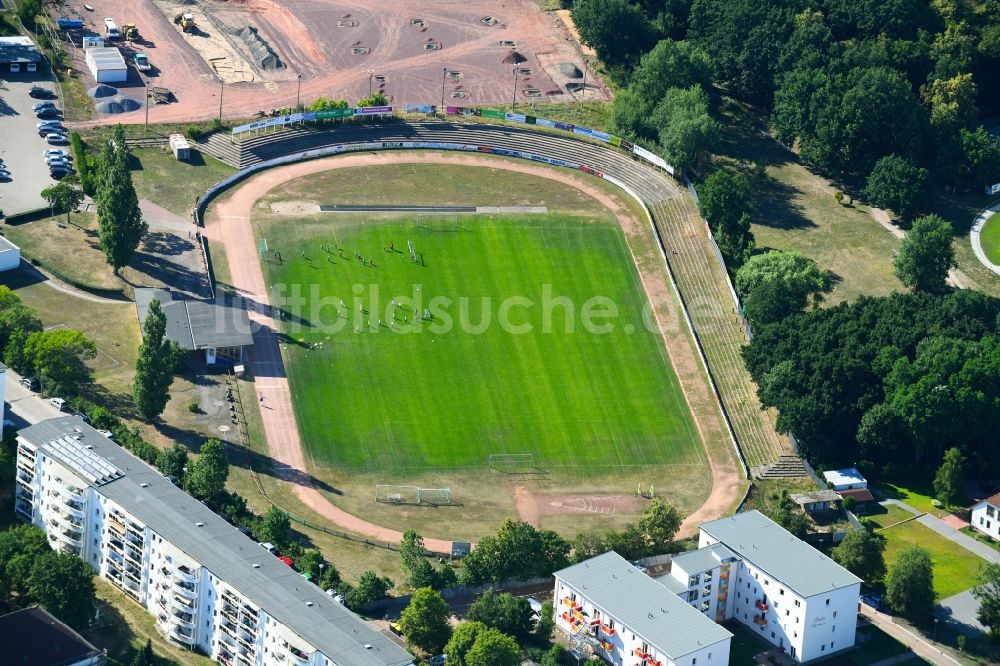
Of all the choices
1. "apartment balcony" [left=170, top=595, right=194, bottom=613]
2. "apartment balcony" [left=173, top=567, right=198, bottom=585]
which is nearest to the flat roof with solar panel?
"apartment balcony" [left=173, top=567, right=198, bottom=585]

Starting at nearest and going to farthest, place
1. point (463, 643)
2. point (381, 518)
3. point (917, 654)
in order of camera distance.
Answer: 1. point (463, 643)
2. point (917, 654)
3. point (381, 518)

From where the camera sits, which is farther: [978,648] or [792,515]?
[792,515]

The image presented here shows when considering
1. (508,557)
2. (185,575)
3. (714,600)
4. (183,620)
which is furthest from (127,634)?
(714,600)

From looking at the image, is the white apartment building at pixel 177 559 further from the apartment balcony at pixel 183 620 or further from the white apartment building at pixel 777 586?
the white apartment building at pixel 777 586

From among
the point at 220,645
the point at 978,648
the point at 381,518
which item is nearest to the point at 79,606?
the point at 220,645

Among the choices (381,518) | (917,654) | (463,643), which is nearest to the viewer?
(463,643)

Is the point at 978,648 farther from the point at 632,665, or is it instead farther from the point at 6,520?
the point at 6,520

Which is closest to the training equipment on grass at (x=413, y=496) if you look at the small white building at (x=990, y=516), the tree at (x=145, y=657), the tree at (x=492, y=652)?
the tree at (x=492, y=652)
